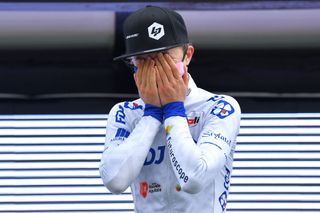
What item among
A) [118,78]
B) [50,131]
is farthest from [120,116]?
[50,131]

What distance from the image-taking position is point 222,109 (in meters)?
2.64

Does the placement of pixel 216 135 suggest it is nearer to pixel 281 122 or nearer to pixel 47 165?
pixel 281 122

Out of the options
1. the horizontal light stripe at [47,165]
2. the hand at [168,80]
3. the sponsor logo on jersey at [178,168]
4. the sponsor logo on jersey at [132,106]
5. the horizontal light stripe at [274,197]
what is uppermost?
the hand at [168,80]

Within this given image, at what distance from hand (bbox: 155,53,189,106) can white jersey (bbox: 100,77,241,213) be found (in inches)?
2.8

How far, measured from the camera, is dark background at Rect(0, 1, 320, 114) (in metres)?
4.94

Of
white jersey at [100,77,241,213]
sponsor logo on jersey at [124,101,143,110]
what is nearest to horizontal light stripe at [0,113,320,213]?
sponsor logo on jersey at [124,101,143,110]

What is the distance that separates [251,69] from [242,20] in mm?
353

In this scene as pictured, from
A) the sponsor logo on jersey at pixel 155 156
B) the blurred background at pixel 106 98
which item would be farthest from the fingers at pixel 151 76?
the blurred background at pixel 106 98

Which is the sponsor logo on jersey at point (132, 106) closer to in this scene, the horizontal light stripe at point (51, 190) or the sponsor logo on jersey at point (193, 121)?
the sponsor logo on jersey at point (193, 121)

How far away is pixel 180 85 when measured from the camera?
2.57m

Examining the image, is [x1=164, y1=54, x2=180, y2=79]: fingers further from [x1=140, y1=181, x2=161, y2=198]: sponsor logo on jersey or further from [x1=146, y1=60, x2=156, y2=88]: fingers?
[x1=140, y1=181, x2=161, y2=198]: sponsor logo on jersey

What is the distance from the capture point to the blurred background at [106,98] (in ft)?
15.8

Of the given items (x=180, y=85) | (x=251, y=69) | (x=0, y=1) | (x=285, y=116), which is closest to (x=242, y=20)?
(x=251, y=69)

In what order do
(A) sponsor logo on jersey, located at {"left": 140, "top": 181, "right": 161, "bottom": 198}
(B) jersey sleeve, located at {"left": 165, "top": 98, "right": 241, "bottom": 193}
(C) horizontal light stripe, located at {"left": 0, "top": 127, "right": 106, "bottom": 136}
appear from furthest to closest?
(C) horizontal light stripe, located at {"left": 0, "top": 127, "right": 106, "bottom": 136}, (A) sponsor logo on jersey, located at {"left": 140, "top": 181, "right": 161, "bottom": 198}, (B) jersey sleeve, located at {"left": 165, "top": 98, "right": 241, "bottom": 193}
